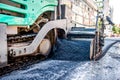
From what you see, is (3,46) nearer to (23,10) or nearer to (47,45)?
(23,10)

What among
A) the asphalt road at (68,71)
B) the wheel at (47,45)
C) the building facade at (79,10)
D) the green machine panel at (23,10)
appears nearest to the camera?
the asphalt road at (68,71)

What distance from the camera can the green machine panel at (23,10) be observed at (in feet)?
14.6

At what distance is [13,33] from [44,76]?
133cm

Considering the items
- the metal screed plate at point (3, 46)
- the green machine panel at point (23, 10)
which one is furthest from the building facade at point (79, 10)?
the metal screed plate at point (3, 46)

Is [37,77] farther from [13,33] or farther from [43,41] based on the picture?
[43,41]

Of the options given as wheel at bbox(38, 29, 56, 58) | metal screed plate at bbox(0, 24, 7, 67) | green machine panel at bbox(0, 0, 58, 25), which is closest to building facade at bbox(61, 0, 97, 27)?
wheel at bbox(38, 29, 56, 58)

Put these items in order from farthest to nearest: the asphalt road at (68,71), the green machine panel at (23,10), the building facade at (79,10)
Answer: the building facade at (79,10) → the green machine panel at (23,10) → the asphalt road at (68,71)

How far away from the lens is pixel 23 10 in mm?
5039

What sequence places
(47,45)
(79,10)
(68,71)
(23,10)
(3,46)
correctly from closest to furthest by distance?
1. (3,46)
2. (68,71)
3. (23,10)
4. (47,45)
5. (79,10)

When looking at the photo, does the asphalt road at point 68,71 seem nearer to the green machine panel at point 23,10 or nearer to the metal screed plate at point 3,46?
the metal screed plate at point 3,46

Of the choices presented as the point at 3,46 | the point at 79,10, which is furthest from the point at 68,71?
the point at 79,10

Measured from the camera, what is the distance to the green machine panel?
4446mm

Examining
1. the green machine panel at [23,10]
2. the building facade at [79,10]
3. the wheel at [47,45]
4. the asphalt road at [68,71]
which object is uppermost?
the building facade at [79,10]

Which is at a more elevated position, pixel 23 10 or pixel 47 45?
pixel 23 10
